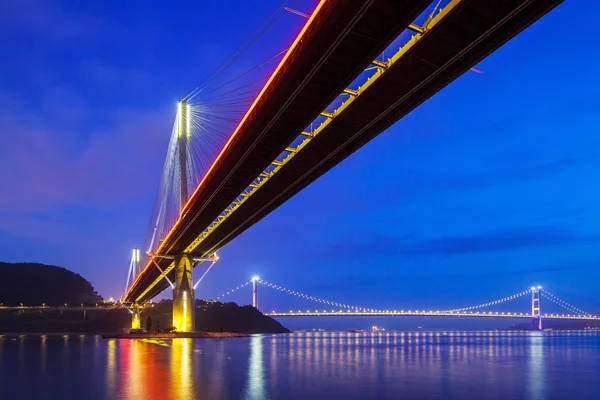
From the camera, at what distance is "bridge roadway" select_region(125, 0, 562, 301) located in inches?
624

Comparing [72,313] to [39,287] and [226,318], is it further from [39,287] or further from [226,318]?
[226,318]

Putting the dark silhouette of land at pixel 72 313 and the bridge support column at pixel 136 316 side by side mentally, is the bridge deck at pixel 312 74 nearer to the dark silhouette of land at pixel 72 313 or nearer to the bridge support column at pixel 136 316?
the bridge support column at pixel 136 316

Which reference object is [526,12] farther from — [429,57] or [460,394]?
[460,394]

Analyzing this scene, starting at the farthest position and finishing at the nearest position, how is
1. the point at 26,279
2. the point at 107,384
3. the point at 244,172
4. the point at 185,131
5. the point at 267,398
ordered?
the point at 26,279, the point at 185,131, the point at 244,172, the point at 107,384, the point at 267,398

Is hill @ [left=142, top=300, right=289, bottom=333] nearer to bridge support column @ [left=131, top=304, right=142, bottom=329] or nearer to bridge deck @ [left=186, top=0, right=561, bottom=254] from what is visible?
bridge support column @ [left=131, top=304, right=142, bottom=329]

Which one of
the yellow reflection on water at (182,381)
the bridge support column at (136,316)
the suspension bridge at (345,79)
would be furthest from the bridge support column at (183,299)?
the bridge support column at (136,316)

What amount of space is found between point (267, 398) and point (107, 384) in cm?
551

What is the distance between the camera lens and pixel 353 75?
19.5 meters

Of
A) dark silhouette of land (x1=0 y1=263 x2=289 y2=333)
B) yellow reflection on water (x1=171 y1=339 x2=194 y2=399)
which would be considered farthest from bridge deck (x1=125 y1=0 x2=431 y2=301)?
dark silhouette of land (x1=0 y1=263 x2=289 y2=333)

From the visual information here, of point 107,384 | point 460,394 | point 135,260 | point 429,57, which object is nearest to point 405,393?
point 460,394

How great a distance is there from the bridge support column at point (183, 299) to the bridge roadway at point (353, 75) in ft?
89.7

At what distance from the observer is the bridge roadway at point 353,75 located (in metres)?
15.9

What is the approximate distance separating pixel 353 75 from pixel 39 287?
636 feet

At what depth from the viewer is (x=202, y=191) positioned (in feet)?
125
